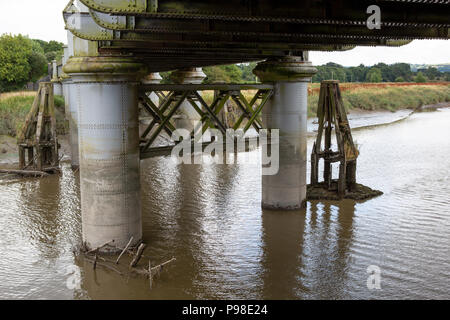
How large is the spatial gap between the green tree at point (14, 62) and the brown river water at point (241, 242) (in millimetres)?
28443

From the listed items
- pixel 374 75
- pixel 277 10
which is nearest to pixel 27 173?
pixel 277 10

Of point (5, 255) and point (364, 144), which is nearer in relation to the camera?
point (5, 255)

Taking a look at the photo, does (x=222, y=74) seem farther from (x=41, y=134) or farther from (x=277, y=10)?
(x=277, y=10)

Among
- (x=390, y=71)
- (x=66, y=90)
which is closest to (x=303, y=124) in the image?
(x=66, y=90)

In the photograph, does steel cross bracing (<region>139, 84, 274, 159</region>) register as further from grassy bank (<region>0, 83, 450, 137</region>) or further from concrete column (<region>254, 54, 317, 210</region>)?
grassy bank (<region>0, 83, 450, 137</region>)

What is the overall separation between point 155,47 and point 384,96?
5686cm

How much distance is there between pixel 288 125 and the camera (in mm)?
16656

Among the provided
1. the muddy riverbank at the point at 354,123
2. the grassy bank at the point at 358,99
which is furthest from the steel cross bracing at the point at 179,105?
the grassy bank at the point at 358,99

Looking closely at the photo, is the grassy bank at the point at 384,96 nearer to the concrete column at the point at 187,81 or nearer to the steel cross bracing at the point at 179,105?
the concrete column at the point at 187,81

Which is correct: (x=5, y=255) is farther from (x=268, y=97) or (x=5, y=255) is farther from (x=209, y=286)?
(x=268, y=97)
